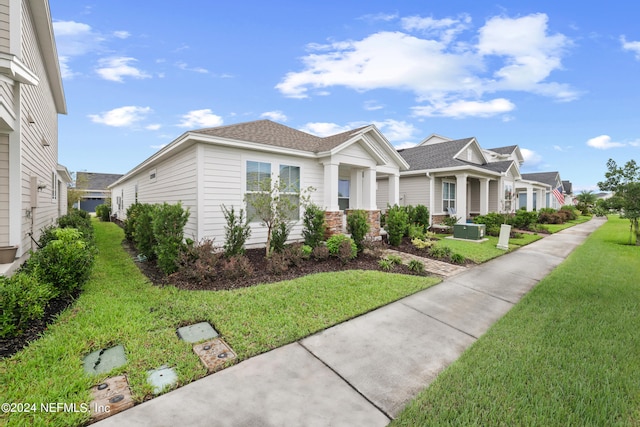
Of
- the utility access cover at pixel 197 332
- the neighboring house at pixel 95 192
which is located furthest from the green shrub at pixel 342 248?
the neighboring house at pixel 95 192

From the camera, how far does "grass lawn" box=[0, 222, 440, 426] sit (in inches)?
103

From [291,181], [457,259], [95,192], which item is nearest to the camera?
[457,259]

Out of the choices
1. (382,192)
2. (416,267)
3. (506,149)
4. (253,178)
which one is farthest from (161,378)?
(506,149)

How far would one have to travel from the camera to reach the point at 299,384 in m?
2.75

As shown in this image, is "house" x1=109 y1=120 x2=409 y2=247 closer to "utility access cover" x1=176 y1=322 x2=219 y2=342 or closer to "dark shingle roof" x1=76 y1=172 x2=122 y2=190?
"utility access cover" x1=176 y1=322 x2=219 y2=342

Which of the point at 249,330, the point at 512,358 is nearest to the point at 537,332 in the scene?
the point at 512,358

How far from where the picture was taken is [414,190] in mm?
16734

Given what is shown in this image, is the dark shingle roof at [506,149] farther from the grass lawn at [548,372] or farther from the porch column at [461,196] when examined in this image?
the grass lawn at [548,372]

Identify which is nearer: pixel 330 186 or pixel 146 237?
pixel 146 237

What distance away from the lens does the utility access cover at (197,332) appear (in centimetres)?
361

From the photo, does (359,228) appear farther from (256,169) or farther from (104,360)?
(104,360)

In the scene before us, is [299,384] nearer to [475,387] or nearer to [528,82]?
[475,387]

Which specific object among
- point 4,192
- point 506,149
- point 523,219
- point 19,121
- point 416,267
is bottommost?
point 416,267

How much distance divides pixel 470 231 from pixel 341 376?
11.6 metres
